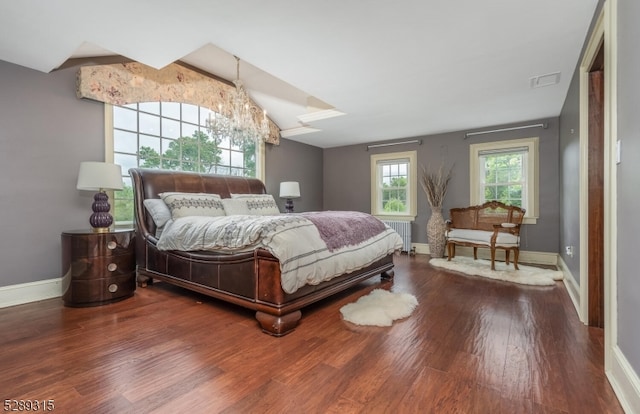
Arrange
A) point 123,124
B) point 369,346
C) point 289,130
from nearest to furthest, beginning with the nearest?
point 369,346 < point 123,124 < point 289,130

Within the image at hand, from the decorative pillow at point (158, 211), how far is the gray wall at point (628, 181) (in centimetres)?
360

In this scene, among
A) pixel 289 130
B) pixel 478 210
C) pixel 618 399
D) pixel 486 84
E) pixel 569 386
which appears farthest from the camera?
pixel 289 130

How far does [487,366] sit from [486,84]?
2.85 meters

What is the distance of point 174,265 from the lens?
116 inches

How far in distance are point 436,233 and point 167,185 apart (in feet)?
13.5

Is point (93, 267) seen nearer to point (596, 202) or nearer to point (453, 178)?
point (596, 202)

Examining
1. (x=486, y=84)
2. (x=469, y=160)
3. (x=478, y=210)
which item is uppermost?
(x=486, y=84)

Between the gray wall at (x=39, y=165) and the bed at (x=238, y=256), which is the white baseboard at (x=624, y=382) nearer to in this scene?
the bed at (x=238, y=256)

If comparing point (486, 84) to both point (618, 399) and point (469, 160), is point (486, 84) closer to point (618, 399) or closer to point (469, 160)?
point (469, 160)

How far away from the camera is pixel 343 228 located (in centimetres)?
285

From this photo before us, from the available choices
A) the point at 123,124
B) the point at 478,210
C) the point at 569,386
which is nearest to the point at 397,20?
the point at 569,386

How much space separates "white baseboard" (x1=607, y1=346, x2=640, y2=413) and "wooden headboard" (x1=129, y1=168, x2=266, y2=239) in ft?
12.4

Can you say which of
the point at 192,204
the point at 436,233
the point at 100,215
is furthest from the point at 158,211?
the point at 436,233

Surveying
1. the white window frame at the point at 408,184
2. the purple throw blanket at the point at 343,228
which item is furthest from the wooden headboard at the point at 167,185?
the white window frame at the point at 408,184
